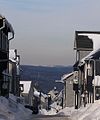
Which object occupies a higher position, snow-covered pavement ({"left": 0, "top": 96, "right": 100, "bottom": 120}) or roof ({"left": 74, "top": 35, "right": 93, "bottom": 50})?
roof ({"left": 74, "top": 35, "right": 93, "bottom": 50})

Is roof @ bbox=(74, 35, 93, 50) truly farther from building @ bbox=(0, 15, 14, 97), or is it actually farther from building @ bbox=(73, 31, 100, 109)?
building @ bbox=(0, 15, 14, 97)

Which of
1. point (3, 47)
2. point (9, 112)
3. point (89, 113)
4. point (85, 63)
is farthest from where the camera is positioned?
point (85, 63)

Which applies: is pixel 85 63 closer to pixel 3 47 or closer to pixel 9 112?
pixel 3 47

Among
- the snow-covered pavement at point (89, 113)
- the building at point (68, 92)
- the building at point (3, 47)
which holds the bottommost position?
the building at point (68, 92)

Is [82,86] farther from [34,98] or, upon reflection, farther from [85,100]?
[34,98]

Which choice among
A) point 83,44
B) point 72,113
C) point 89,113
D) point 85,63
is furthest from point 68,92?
point 89,113

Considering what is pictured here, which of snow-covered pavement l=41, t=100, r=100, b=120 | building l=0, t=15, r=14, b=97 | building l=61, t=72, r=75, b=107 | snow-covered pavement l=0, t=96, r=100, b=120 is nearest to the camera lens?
snow-covered pavement l=41, t=100, r=100, b=120

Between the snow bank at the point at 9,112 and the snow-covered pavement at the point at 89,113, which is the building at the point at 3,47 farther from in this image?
the snow-covered pavement at the point at 89,113

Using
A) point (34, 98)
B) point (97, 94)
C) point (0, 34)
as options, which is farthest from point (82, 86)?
point (34, 98)

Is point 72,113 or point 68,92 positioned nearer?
point 72,113

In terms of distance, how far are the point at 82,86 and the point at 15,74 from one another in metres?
12.1

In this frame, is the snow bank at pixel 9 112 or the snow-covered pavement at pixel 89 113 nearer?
the snow-covered pavement at pixel 89 113

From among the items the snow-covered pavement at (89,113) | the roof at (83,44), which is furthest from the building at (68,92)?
the snow-covered pavement at (89,113)

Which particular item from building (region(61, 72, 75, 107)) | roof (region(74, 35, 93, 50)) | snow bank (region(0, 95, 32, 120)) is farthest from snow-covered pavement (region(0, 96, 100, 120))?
building (region(61, 72, 75, 107))
